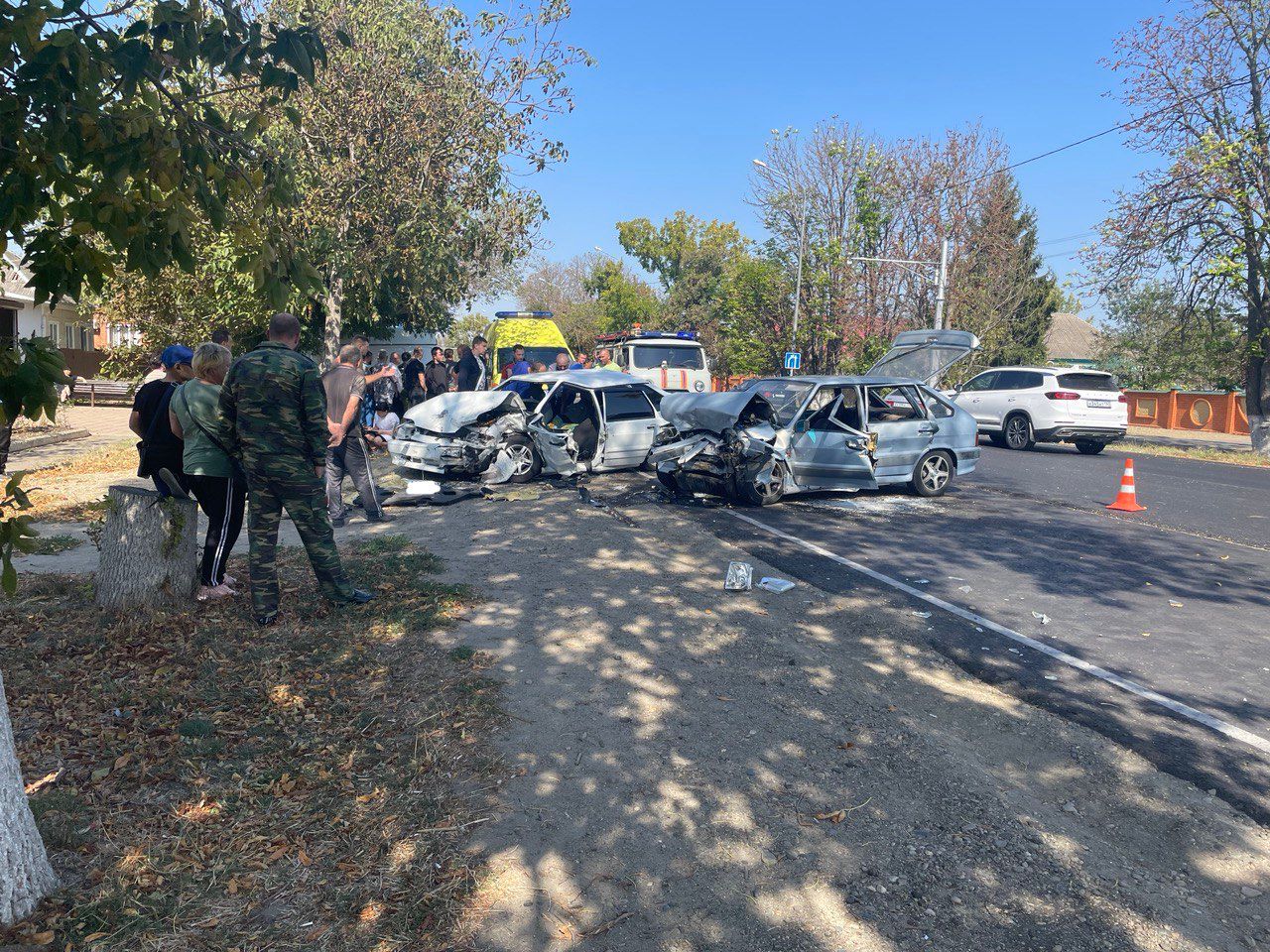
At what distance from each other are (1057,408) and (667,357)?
855 centimetres

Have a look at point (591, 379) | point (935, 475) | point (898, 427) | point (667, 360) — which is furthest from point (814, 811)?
point (667, 360)

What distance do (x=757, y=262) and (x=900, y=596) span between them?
109ft

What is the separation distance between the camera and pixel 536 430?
40.5 ft

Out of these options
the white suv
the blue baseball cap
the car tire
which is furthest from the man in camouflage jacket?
the white suv

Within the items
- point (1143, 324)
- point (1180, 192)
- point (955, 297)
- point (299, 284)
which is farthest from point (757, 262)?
point (299, 284)

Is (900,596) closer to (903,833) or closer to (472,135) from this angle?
(903,833)

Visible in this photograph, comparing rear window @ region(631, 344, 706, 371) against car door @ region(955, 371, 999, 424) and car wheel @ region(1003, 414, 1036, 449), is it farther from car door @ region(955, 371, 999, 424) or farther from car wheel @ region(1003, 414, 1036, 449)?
car wheel @ region(1003, 414, 1036, 449)

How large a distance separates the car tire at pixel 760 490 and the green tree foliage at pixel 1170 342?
17532 mm

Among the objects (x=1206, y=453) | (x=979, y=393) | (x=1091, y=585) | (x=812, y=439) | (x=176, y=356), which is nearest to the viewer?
(x=176, y=356)

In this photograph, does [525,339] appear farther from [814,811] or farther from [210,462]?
[814,811]

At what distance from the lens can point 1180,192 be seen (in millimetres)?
22203

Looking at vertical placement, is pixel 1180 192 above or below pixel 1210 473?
above

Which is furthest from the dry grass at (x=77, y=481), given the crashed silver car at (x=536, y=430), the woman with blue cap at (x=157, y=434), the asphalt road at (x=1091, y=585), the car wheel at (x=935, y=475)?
the car wheel at (x=935, y=475)

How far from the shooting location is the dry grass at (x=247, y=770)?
3145mm
